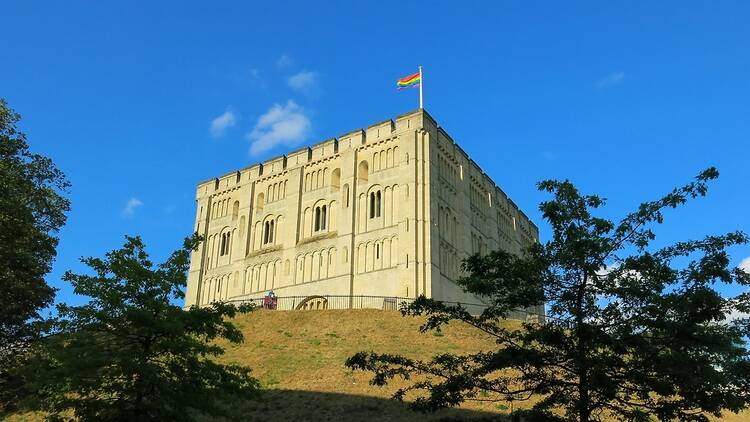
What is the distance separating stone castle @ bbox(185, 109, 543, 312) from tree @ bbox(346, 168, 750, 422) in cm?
3026

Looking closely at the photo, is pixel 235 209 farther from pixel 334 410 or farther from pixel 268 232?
pixel 334 410

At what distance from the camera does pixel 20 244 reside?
73.7ft

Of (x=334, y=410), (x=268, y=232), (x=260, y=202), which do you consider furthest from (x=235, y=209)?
(x=334, y=410)

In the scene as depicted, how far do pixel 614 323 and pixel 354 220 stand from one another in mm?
38789

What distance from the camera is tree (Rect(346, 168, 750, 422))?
35.1 feet

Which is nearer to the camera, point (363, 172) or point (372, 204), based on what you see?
point (372, 204)

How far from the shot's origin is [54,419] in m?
14.0

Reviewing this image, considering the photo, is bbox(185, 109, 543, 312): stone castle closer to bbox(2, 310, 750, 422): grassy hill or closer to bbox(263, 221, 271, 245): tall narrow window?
bbox(263, 221, 271, 245): tall narrow window

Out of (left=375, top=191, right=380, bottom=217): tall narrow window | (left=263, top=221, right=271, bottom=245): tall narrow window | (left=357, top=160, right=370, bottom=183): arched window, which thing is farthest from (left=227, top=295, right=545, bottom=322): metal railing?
(left=357, top=160, right=370, bottom=183): arched window

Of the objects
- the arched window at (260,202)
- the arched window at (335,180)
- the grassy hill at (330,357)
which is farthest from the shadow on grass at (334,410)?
the arched window at (260,202)

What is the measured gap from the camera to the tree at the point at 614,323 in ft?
35.1

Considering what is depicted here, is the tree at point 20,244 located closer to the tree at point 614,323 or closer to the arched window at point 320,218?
the tree at point 614,323

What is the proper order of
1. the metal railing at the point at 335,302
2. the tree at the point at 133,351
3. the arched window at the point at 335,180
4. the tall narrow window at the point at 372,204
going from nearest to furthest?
the tree at the point at 133,351 < the metal railing at the point at 335,302 < the tall narrow window at the point at 372,204 < the arched window at the point at 335,180

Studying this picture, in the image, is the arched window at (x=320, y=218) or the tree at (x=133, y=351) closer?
the tree at (x=133, y=351)
